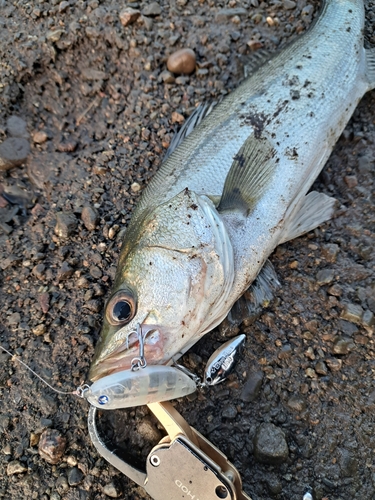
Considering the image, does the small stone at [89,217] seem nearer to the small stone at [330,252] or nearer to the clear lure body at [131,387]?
the clear lure body at [131,387]

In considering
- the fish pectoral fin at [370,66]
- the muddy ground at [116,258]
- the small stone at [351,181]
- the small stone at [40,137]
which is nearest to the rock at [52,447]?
the muddy ground at [116,258]

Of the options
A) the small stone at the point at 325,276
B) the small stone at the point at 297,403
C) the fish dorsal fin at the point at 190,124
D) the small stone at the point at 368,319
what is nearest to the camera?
the small stone at the point at 297,403

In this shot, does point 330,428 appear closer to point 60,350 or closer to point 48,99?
point 60,350

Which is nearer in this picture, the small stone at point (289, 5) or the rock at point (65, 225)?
the rock at point (65, 225)

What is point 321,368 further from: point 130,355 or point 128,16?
point 128,16

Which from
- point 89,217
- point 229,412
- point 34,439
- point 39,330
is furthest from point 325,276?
point 34,439

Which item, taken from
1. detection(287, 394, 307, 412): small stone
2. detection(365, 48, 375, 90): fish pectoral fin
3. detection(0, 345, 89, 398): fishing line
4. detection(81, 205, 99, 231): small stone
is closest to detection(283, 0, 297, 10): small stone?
detection(365, 48, 375, 90): fish pectoral fin
